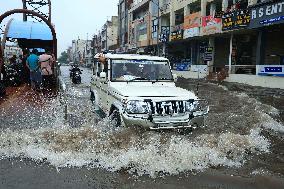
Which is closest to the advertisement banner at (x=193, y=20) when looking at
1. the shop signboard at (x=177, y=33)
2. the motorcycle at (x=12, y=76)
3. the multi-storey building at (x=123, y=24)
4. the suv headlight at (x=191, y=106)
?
the shop signboard at (x=177, y=33)

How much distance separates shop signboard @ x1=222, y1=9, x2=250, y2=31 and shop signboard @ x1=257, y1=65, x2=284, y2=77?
11.0 feet

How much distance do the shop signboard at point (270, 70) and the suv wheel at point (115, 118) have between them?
1525 centimetres

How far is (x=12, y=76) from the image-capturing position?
52.3 ft

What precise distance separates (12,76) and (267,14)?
15.6 meters

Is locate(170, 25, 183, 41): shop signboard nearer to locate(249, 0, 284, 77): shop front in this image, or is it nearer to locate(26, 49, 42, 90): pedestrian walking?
locate(249, 0, 284, 77): shop front

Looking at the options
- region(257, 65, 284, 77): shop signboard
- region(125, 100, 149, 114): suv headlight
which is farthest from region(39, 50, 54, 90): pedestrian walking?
region(257, 65, 284, 77): shop signboard

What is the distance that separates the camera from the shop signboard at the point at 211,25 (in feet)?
86.3

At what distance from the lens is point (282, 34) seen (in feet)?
77.2

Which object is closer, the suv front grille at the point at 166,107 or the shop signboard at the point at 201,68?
the suv front grille at the point at 166,107

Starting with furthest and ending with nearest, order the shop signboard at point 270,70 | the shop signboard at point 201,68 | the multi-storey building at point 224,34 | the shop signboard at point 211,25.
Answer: the shop signboard at point 201,68
the shop signboard at point 211,25
the multi-storey building at point 224,34
the shop signboard at point 270,70

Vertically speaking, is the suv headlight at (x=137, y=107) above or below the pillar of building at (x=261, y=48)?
below

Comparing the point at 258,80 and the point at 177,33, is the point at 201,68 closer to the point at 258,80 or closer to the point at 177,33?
the point at 177,33

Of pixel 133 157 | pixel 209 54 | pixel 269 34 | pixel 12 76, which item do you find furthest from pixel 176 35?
pixel 133 157

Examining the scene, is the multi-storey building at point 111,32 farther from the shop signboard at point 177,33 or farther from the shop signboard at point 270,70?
the shop signboard at point 270,70
